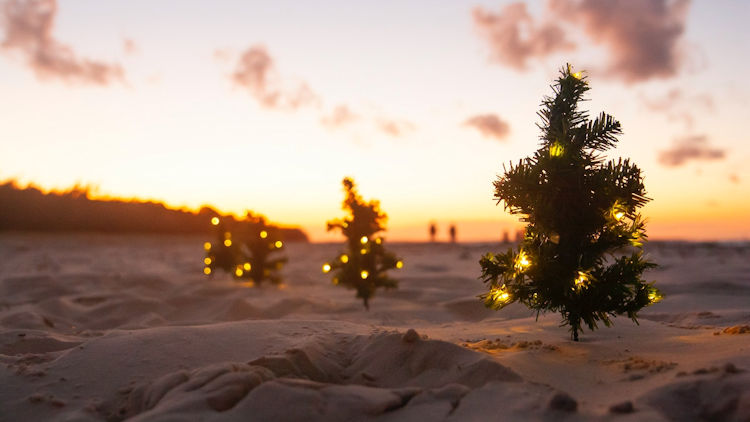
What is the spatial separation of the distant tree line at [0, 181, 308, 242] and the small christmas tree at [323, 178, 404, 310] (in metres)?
9.48

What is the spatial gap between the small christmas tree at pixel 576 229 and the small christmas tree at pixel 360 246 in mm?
3853

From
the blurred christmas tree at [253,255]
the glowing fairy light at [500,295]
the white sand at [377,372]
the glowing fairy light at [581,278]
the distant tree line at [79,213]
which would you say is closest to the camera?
the white sand at [377,372]

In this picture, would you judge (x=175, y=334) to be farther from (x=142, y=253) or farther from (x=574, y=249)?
(x=142, y=253)

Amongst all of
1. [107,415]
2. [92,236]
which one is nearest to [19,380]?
[107,415]

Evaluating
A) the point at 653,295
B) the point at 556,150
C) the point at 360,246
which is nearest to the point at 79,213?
the point at 360,246

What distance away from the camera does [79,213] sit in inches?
782

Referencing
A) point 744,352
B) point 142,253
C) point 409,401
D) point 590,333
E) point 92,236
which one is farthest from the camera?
point 92,236

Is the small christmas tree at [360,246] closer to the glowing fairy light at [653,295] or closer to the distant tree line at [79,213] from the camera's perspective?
the glowing fairy light at [653,295]

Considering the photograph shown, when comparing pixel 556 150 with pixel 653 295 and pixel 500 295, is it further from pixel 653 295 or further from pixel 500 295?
pixel 653 295

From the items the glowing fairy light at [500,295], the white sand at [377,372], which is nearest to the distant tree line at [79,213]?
the white sand at [377,372]

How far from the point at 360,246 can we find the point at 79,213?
1659 cm

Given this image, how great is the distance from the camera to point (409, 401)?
273 centimetres

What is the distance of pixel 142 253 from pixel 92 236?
3.42 m

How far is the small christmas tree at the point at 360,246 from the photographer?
7.65 m
